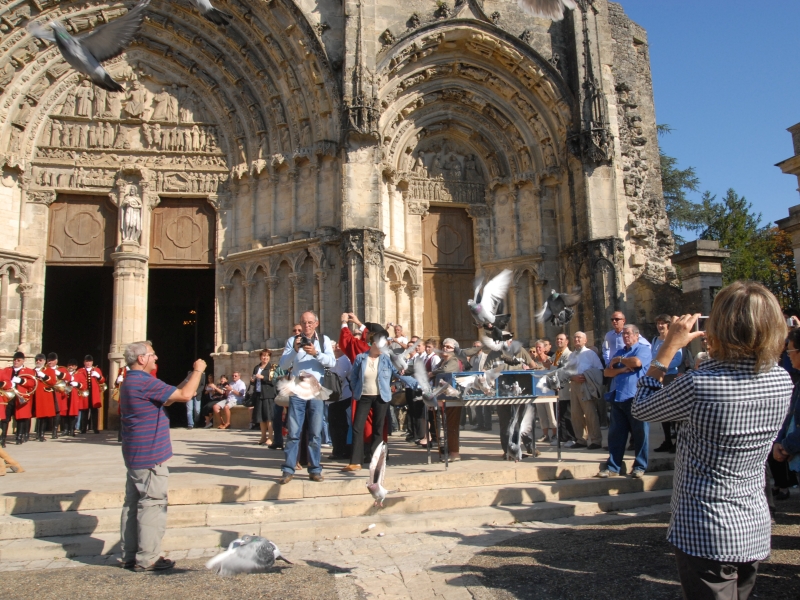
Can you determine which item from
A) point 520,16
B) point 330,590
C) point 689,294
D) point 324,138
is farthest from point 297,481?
point 520,16

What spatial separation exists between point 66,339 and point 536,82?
14.2 metres

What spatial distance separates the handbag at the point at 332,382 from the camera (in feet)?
22.1

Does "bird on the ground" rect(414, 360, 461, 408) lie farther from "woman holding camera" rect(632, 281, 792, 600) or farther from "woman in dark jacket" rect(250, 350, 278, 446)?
"woman holding camera" rect(632, 281, 792, 600)

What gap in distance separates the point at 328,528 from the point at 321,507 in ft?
1.16

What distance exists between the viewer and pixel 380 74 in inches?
513

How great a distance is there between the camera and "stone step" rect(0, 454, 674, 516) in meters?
5.27

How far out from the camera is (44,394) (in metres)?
10.2

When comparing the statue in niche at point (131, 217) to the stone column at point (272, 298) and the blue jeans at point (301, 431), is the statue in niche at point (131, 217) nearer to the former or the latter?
the stone column at point (272, 298)

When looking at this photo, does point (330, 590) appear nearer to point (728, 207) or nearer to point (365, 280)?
point (365, 280)

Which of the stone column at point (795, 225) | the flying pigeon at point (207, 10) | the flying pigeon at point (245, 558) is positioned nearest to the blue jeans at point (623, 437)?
the flying pigeon at point (245, 558)

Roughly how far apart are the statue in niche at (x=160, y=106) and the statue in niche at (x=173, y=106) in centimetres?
6

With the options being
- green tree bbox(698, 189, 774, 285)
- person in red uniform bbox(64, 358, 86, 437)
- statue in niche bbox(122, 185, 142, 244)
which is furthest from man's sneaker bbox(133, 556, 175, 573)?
green tree bbox(698, 189, 774, 285)

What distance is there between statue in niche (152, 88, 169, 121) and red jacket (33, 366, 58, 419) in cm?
632

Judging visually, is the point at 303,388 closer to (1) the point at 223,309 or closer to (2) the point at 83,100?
(1) the point at 223,309
